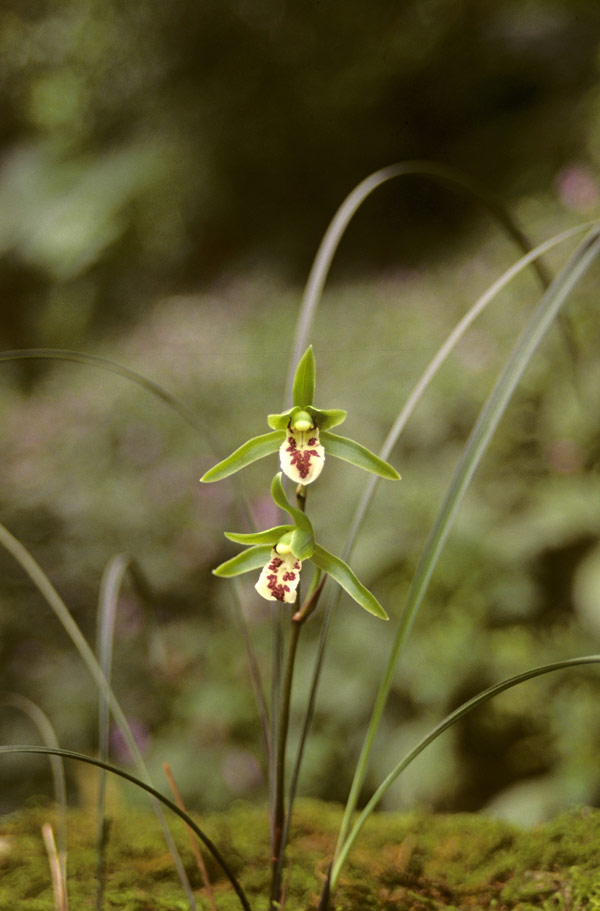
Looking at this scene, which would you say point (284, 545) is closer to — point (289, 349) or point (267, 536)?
point (267, 536)

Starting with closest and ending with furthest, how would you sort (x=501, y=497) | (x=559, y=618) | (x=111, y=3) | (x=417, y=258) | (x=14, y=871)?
(x=14, y=871) < (x=559, y=618) < (x=501, y=497) < (x=417, y=258) < (x=111, y=3)

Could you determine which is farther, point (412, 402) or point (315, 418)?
point (412, 402)

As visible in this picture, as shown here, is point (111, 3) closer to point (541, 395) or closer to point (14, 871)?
point (541, 395)

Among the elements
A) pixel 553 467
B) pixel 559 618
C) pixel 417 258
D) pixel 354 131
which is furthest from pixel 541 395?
pixel 354 131

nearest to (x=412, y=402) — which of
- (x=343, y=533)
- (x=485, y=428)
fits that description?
(x=485, y=428)

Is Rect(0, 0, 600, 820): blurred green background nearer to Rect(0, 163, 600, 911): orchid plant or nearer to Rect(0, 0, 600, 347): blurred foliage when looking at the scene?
Rect(0, 0, 600, 347): blurred foliage

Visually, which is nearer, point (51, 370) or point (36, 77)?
point (51, 370)

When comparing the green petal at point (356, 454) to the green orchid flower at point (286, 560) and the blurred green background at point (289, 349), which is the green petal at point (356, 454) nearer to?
the green orchid flower at point (286, 560)
